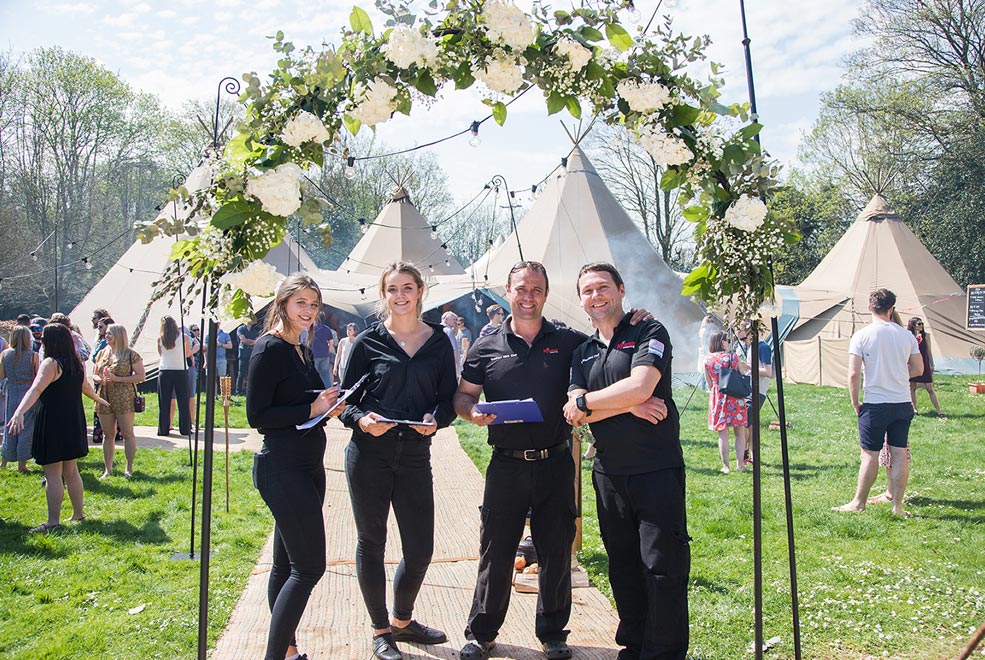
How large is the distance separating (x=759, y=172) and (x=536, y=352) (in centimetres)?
128

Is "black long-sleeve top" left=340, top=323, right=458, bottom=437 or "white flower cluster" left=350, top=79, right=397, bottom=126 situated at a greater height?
"white flower cluster" left=350, top=79, right=397, bottom=126

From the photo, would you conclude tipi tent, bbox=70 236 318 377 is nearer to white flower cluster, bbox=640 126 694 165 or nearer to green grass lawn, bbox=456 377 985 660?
green grass lawn, bbox=456 377 985 660

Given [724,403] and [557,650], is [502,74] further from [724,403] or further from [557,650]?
[724,403]

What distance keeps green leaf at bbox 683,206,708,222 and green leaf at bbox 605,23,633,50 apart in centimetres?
73

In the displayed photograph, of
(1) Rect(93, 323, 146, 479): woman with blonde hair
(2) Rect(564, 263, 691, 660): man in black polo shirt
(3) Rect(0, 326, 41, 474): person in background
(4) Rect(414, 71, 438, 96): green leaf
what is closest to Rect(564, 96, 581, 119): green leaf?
(4) Rect(414, 71, 438, 96): green leaf

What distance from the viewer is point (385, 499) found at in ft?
11.5

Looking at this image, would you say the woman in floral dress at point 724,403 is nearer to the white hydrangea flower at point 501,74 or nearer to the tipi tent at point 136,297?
the white hydrangea flower at point 501,74

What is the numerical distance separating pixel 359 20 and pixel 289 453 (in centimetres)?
186

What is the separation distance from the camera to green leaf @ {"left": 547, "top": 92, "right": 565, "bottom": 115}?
3189 mm

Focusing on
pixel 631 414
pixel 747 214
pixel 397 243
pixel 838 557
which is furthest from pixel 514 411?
pixel 397 243

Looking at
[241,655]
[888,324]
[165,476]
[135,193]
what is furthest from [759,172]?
[135,193]

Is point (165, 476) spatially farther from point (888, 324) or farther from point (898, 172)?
point (898, 172)

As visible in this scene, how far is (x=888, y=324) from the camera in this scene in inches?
241

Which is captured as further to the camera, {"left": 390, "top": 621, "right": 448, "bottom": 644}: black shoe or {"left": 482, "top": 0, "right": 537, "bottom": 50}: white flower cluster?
{"left": 390, "top": 621, "right": 448, "bottom": 644}: black shoe
